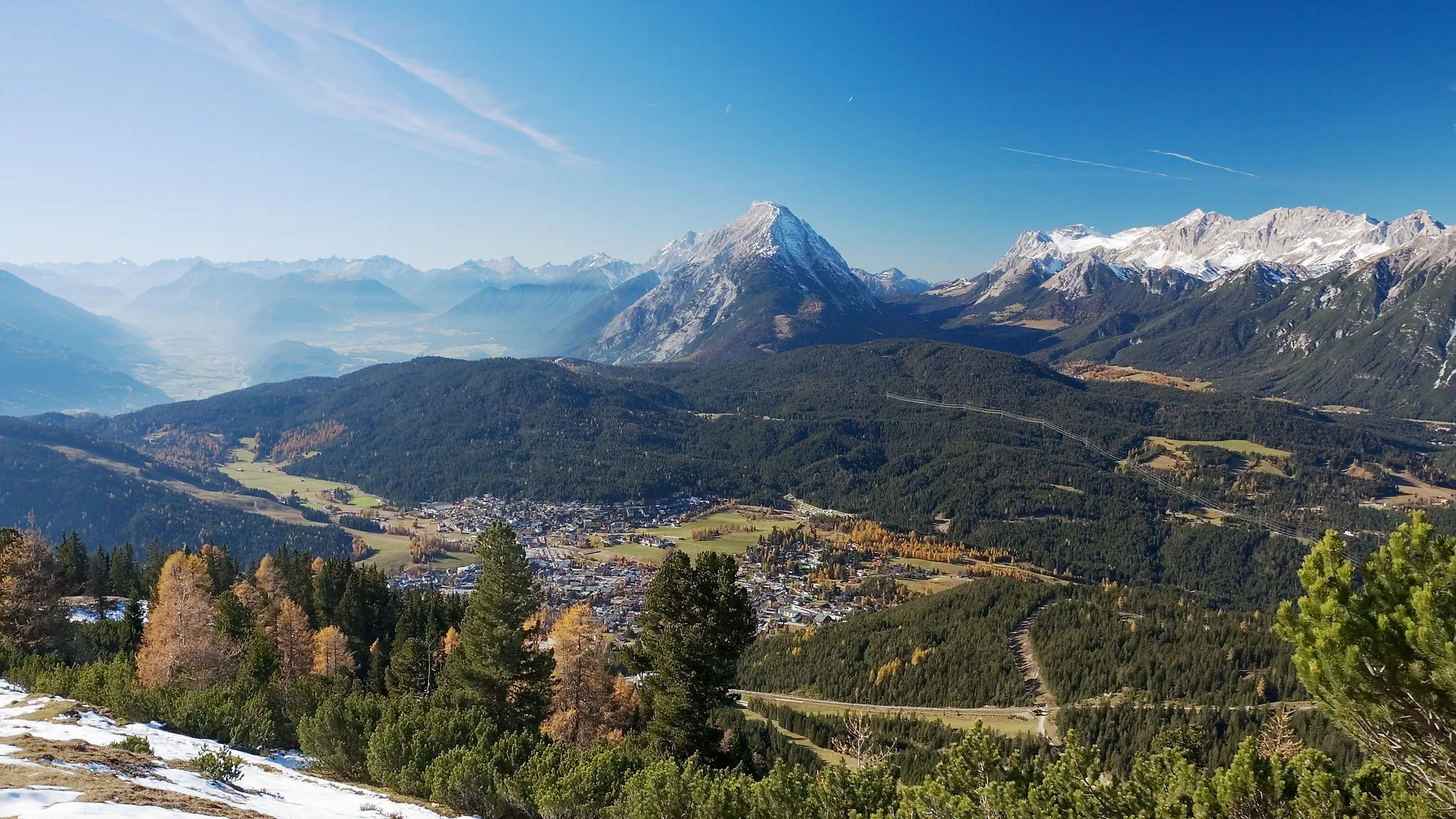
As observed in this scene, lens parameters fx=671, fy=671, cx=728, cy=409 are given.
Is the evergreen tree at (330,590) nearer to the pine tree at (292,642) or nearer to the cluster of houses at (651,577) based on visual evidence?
the pine tree at (292,642)

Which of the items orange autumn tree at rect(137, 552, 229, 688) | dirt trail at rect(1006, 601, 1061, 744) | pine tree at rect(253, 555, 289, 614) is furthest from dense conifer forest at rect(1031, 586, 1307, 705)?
pine tree at rect(253, 555, 289, 614)

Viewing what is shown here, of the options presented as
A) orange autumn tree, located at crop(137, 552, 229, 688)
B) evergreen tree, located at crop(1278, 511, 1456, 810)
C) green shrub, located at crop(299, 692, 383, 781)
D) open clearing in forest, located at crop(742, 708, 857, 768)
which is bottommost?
open clearing in forest, located at crop(742, 708, 857, 768)

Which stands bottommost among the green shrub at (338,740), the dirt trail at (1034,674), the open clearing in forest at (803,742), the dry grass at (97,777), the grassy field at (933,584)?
the grassy field at (933,584)

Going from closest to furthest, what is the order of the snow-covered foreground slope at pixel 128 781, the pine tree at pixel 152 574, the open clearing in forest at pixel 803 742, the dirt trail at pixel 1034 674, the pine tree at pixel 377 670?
the snow-covered foreground slope at pixel 128 781 < the pine tree at pixel 377 670 < the pine tree at pixel 152 574 < the open clearing in forest at pixel 803 742 < the dirt trail at pixel 1034 674

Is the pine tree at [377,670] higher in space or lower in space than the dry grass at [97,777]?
lower

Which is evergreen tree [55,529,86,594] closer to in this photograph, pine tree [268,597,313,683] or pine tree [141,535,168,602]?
pine tree [141,535,168,602]

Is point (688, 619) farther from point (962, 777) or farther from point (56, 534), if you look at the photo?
point (56, 534)

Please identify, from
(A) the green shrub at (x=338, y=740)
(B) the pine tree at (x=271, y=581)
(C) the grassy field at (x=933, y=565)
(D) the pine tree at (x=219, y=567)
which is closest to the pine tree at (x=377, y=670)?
(B) the pine tree at (x=271, y=581)

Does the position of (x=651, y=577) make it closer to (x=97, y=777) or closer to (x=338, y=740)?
(x=338, y=740)
